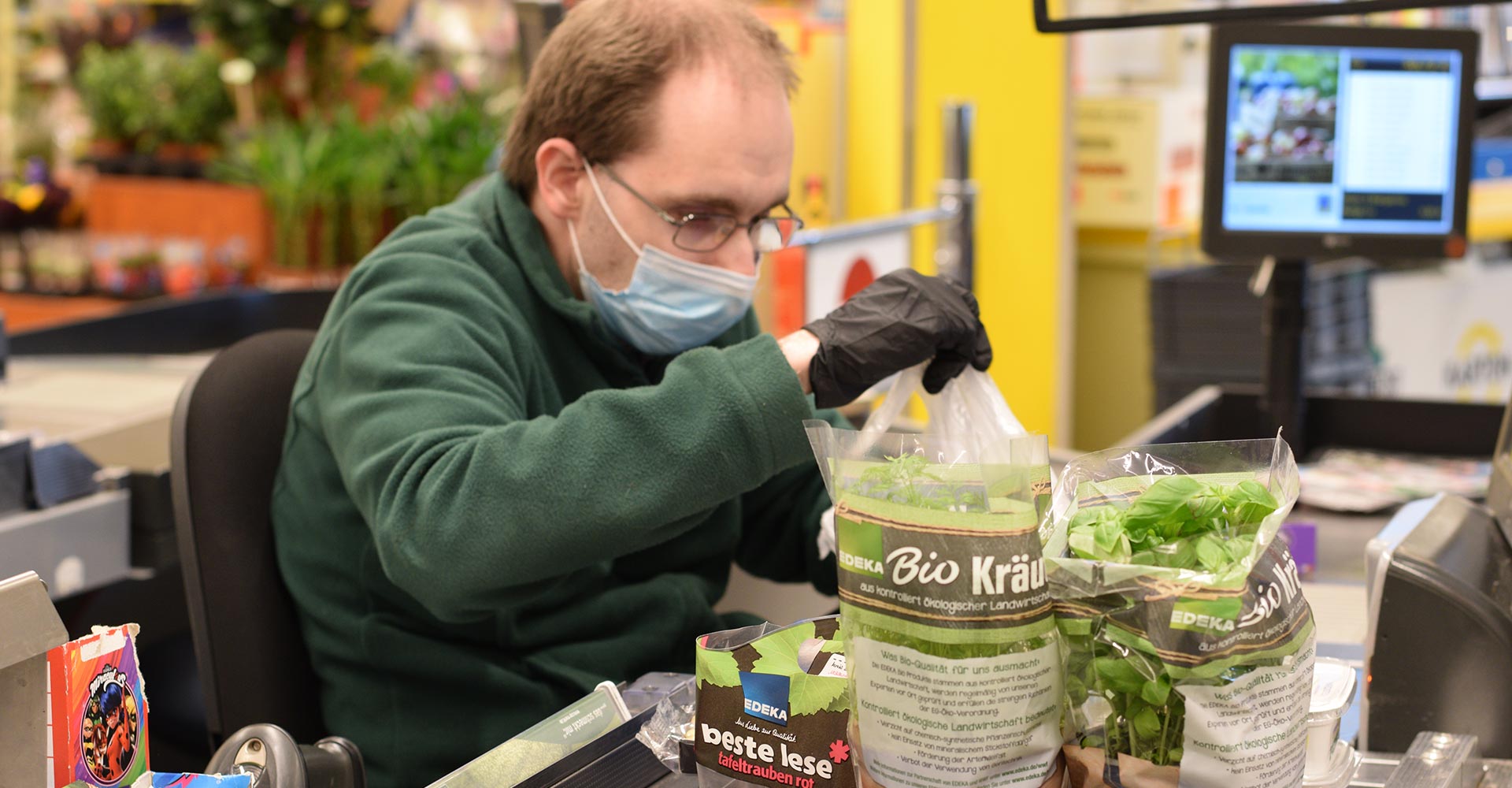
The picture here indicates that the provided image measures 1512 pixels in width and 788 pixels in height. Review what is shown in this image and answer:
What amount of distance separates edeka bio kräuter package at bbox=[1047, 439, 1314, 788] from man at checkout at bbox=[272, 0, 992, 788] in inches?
16.8

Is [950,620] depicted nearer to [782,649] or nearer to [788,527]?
[782,649]

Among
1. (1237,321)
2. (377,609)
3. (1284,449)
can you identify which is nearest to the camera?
(1284,449)

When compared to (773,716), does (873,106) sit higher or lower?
higher

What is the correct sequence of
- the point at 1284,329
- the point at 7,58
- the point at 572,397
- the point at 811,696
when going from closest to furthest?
the point at 811,696, the point at 572,397, the point at 1284,329, the point at 7,58

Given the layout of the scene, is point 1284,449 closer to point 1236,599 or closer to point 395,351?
point 1236,599

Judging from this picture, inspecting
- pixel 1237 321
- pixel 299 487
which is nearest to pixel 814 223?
pixel 1237 321

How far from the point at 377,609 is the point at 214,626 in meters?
0.17

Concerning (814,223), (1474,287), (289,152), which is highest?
(289,152)

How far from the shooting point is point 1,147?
584 centimetres

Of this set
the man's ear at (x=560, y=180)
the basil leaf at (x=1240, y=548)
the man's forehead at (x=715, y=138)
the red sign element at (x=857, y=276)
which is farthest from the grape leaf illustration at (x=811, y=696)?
the red sign element at (x=857, y=276)

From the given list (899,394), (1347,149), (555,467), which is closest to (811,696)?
(555,467)

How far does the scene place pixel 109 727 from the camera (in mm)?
839

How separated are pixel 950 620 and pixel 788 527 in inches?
38.9

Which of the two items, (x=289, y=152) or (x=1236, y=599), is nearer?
(x=1236, y=599)
